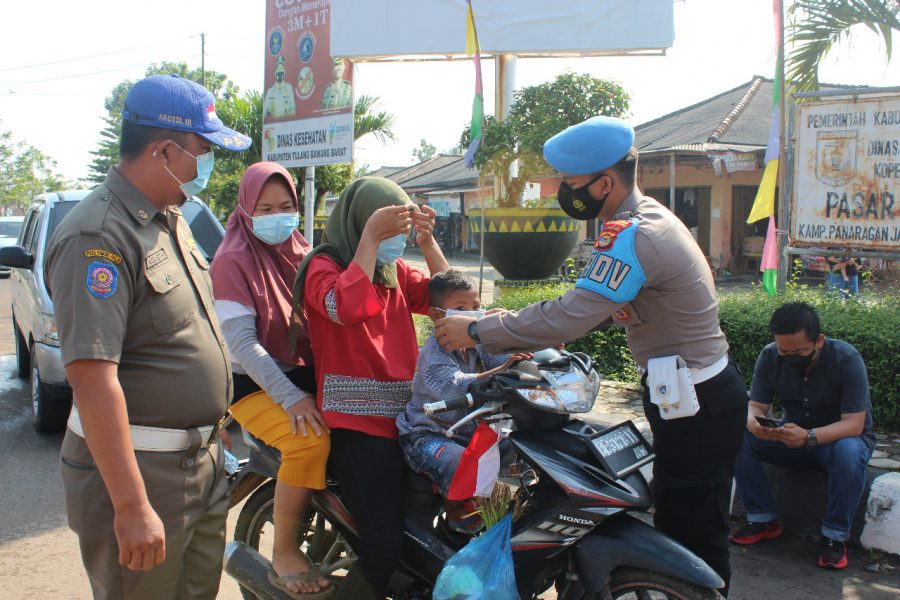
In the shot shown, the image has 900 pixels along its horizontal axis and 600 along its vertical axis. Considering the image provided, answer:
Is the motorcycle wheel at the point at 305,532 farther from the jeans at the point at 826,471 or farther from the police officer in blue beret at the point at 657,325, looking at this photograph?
the jeans at the point at 826,471

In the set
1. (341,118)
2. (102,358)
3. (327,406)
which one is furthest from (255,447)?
→ (341,118)

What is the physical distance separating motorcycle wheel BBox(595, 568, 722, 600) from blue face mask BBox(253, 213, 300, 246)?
177 centimetres

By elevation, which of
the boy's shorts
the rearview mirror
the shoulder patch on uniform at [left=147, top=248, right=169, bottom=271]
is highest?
the shoulder patch on uniform at [left=147, top=248, right=169, bottom=271]

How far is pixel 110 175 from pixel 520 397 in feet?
4.45

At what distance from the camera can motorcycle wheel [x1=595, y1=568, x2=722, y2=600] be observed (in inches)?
96.6

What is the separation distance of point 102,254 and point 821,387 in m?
3.55

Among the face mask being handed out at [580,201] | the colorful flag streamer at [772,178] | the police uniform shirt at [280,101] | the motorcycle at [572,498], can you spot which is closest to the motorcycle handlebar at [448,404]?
the motorcycle at [572,498]

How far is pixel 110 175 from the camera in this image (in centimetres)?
220

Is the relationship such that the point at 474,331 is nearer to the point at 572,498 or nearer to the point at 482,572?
the point at 572,498

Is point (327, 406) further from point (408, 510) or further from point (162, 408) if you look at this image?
point (162, 408)

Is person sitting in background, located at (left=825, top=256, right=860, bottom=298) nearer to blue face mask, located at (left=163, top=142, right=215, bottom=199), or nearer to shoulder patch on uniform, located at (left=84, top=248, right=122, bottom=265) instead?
blue face mask, located at (left=163, top=142, right=215, bottom=199)

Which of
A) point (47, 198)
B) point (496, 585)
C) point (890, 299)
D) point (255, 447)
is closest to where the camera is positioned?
point (496, 585)

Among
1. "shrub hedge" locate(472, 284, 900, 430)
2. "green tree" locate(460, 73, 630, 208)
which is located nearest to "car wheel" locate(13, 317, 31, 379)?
"green tree" locate(460, 73, 630, 208)

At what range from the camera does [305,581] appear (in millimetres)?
3041
